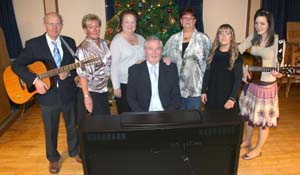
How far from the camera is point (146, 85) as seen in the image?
2.27 m

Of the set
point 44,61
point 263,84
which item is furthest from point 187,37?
point 44,61

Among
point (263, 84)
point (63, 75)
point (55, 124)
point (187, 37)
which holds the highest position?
point (187, 37)

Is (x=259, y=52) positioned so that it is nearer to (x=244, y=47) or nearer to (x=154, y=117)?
(x=244, y=47)

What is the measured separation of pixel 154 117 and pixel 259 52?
1396 mm

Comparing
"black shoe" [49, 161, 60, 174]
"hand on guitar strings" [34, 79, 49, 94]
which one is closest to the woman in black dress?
"hand on guitar strings" [34, 79, 49, 94]

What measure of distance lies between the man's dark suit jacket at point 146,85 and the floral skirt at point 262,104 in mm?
802

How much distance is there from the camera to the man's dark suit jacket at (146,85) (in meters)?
2.27

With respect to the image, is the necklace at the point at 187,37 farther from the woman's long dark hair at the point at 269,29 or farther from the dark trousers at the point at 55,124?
the dark trousers at the point at 55,124

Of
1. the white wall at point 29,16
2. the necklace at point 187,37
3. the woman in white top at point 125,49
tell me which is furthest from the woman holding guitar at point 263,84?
the white wall at point 29,16

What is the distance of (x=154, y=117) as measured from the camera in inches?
64.9

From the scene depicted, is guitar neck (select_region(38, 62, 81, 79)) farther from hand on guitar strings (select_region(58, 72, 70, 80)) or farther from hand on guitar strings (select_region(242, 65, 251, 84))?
hand on guitar strings (select_region(242, 65, 251, 84))

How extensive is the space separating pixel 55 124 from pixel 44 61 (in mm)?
547

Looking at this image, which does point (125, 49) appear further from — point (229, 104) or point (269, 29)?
point (269, 29)

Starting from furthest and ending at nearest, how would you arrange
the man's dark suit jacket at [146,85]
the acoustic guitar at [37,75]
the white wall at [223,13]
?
the white wall at [223,13]
the acoustic guitar at [37,75]
the man's dark suit jacket at [146,85]
